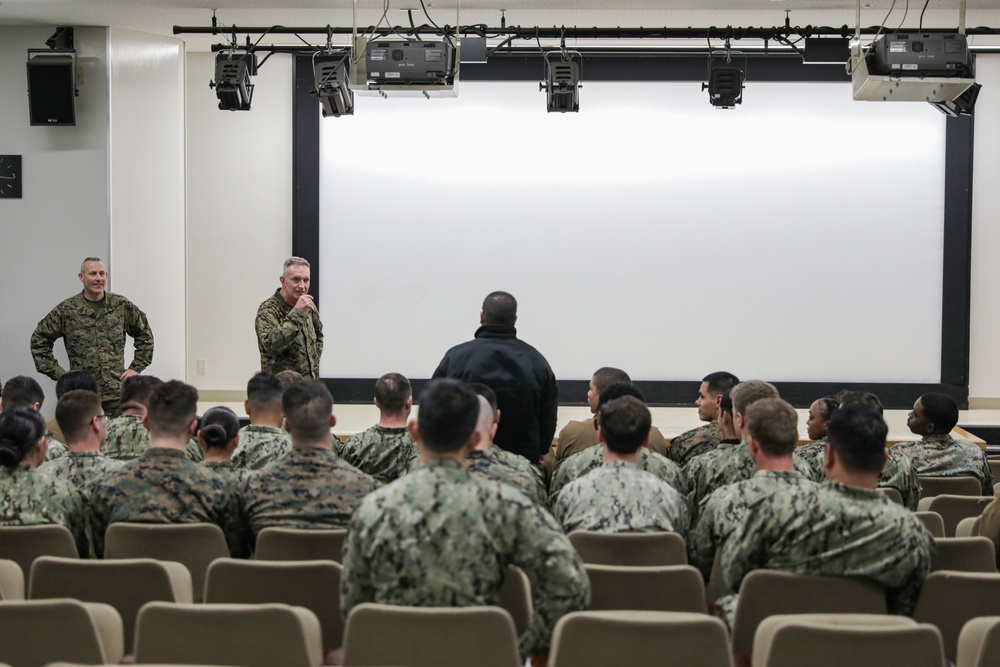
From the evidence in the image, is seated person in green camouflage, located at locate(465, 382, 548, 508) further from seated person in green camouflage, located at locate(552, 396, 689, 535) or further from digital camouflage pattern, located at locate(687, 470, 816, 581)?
digital camouflage pattern, located at locate(687, 470, 816, 581)

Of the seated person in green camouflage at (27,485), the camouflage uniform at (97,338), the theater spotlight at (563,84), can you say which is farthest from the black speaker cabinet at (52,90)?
the seated person in green camouflage at (27,485)

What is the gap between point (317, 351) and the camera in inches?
270

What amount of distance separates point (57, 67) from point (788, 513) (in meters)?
6.69

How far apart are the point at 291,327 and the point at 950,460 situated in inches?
145

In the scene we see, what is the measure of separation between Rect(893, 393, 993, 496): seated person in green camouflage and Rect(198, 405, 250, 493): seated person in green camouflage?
2827 mm

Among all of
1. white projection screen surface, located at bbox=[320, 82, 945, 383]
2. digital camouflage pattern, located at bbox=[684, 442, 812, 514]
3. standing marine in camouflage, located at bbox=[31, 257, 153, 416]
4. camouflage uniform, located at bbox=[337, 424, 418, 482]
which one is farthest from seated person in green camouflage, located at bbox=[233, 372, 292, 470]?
white projection screen surface, located at bbox=[320, 82, 945, 383]

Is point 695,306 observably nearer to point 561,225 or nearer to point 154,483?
point 561,225

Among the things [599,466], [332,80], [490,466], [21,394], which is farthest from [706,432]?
[332,80]

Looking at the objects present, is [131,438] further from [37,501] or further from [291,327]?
[291,327]

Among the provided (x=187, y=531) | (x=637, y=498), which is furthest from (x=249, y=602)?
(x=637, y=498)

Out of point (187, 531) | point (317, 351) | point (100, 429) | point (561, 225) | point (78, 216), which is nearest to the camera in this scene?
point (187, 531)

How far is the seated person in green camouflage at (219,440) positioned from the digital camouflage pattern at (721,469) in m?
Answer: 1.67

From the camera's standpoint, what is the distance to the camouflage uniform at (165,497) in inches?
131

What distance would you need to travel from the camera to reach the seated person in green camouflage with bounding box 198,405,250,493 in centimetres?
387
